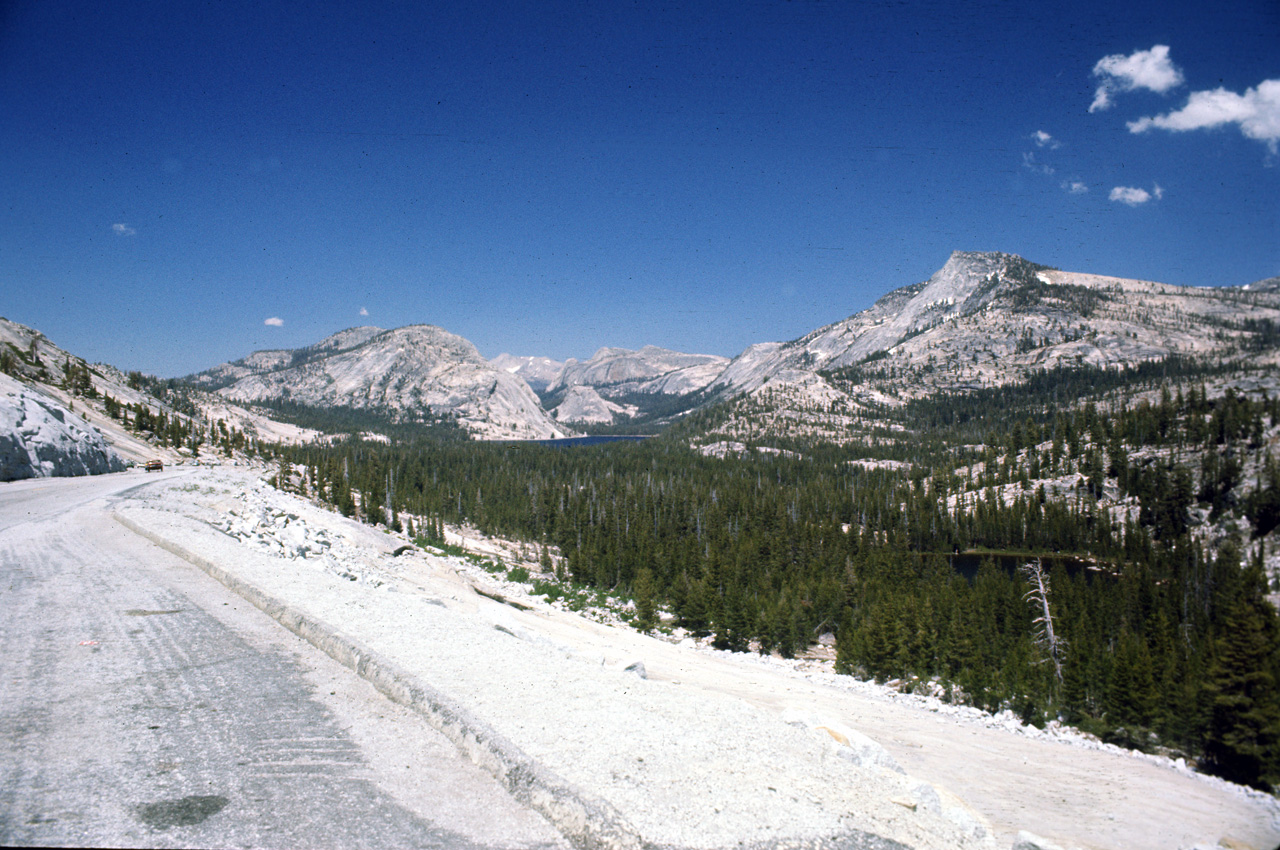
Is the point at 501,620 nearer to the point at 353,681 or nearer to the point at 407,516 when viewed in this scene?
the point at 353,681

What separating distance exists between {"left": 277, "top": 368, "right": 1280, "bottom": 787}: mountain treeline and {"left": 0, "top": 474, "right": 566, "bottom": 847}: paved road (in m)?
35.7

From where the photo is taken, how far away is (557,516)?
86.5 m

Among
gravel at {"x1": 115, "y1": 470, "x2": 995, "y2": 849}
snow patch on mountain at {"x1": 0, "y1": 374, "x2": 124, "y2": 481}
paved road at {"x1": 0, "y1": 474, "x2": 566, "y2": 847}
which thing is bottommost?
gravel at {"x1": 115, "y1": 470, "x2": 995, "y2": 849}

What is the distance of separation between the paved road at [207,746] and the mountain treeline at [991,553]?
117 feet

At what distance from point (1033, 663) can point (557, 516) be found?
63560 millimetres

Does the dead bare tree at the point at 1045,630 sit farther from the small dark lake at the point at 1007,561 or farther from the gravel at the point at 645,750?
the small dark lake at the point at 1007,561

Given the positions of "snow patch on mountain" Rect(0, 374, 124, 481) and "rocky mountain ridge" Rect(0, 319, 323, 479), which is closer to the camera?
"snow patch on mountain" Rect(0, 374, 124, 481)

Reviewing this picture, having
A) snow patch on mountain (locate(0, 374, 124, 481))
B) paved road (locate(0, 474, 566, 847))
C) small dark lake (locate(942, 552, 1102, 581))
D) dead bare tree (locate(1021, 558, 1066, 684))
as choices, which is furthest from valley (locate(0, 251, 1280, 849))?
paved road (locate(0, 474, 566, 847))

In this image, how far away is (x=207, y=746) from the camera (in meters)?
5.84

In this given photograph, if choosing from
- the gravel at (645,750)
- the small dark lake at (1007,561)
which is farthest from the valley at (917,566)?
the small dark lake at (1007,561)

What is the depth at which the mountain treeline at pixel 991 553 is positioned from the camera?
30.6 meters

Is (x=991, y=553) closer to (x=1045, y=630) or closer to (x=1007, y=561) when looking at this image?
(x=1007, y=561)

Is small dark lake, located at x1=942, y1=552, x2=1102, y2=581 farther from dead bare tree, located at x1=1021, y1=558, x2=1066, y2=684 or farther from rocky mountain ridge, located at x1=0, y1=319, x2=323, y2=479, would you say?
rocky mountain ridge, located at x1=0, y1=319, x2=323, y2=479

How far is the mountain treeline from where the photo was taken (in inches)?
1206
